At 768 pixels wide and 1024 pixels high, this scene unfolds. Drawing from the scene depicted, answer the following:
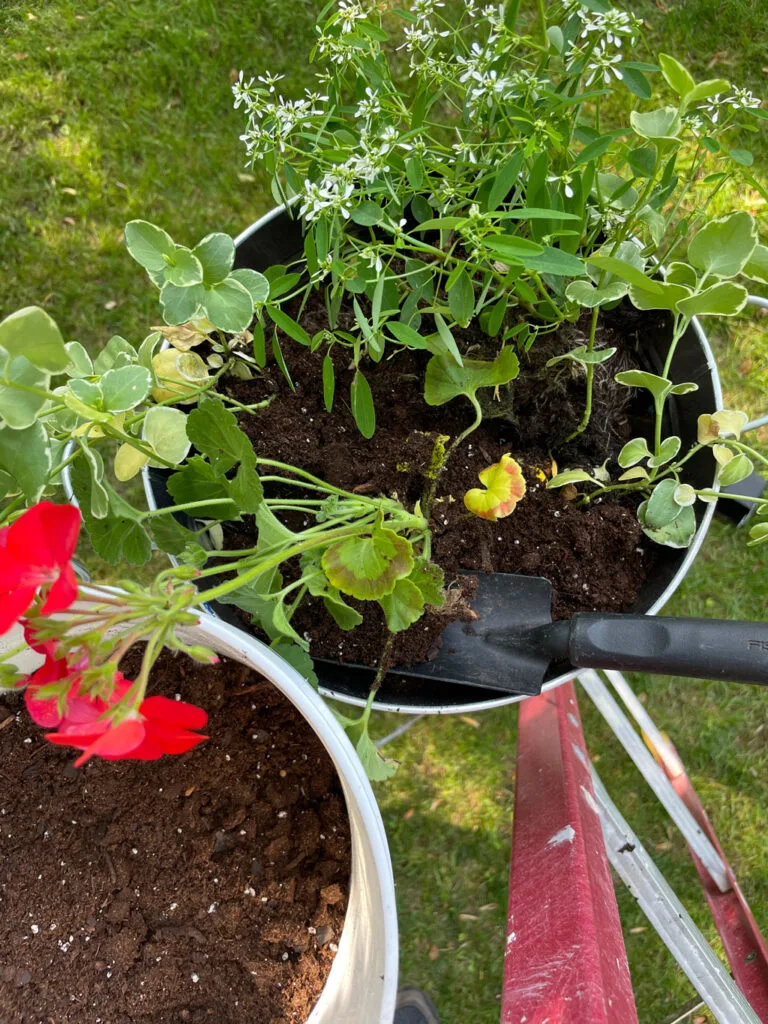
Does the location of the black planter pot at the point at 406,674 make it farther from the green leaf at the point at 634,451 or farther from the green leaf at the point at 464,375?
the green leaf at the point at 464,375

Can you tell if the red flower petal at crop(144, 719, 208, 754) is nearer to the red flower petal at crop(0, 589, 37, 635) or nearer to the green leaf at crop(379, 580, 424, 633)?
the red flower petal at crop(0, 589, 37, 635)

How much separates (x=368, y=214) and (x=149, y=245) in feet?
0.62

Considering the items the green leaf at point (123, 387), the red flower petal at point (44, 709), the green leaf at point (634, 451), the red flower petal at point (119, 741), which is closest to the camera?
the red flower petal at point (119, 741)

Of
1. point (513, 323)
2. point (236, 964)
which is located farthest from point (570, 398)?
point (236, 964)

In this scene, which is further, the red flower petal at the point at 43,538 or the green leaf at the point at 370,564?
the green leaf at the point at 370,564

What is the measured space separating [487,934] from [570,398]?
1046 mm

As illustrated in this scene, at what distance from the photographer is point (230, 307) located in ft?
2.14

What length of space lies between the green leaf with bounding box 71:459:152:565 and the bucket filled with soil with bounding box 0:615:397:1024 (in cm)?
23

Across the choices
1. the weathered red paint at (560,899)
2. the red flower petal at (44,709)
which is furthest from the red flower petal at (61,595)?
the weathered red paint at (560,899)

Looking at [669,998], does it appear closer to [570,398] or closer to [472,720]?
[472,720]

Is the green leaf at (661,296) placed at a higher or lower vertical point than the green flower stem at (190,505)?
higher

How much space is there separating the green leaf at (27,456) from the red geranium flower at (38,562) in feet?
0.44

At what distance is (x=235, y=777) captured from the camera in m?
0.94

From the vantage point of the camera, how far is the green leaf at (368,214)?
26.9 inches
